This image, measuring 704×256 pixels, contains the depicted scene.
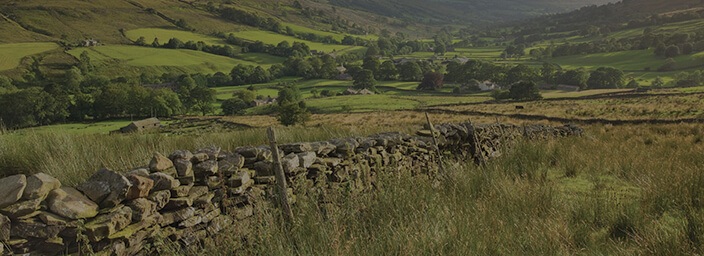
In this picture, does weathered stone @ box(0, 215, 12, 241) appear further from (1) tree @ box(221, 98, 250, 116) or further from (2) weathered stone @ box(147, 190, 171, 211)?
(1) tree @ box(221, 98, 250, 116)

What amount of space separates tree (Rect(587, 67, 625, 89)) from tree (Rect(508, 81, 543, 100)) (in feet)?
101

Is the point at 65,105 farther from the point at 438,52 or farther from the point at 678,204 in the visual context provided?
the point at 438,52

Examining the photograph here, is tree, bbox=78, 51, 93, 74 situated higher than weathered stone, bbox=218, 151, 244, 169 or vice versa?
weathered stone, bbox=218, 151, 244, 169

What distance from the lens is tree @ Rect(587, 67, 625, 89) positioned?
7856cm

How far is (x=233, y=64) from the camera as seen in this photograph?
400ft

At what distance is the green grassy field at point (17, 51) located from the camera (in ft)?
306

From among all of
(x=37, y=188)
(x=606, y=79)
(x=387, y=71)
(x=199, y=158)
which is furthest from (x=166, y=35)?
(x=37, y=188)

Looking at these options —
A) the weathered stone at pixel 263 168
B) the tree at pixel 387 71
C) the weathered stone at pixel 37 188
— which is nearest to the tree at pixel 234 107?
the tree at pixel 387 71

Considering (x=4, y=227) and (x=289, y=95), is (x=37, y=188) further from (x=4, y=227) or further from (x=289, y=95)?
(x=289, y=95)

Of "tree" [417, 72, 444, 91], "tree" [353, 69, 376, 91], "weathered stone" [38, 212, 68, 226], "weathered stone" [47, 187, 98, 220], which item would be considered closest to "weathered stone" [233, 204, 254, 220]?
"weathered stone" [47, 187, 98, 220]

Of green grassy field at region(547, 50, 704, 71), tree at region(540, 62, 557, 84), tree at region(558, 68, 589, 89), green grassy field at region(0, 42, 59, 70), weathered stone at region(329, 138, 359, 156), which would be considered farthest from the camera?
green grassy field at region(0, 42, 59, 70)

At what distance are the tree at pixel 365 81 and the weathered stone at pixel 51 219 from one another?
92.9m

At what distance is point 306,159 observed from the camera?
4.12 m

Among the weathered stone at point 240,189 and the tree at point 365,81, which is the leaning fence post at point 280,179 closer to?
the weathered stone at point 240,189
